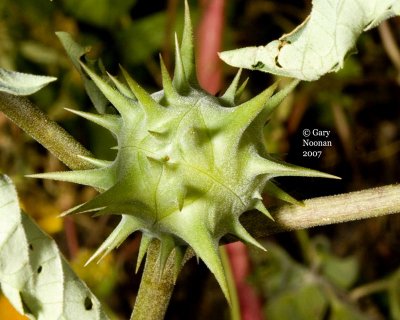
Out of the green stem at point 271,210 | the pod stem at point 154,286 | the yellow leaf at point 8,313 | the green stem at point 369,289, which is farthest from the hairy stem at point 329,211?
the green stem at point 369,289

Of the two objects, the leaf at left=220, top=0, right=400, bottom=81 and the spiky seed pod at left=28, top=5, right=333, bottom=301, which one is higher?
the leaf at left=220, top=0, right=400, bottom=81

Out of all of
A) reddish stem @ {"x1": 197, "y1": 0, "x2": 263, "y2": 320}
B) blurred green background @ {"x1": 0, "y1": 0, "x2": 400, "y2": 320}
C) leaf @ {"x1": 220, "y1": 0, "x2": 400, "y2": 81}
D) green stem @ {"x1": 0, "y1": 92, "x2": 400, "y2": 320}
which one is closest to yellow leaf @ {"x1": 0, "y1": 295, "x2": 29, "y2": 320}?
blurred green background @ {"x1": 0, "y1": 0, "x2": 400, "y2": 320}

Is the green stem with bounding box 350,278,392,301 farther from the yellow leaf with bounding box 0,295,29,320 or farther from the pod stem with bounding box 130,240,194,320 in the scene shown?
the pod stem with bounding box 130,240,194,320

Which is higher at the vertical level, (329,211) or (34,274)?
(329,211)

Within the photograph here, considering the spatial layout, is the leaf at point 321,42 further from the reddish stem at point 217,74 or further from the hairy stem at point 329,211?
the reddish stem at point 217,74

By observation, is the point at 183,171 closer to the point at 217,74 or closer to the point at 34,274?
the point at 34,274

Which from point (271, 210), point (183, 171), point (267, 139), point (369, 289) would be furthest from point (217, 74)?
point (183, 171)
